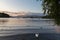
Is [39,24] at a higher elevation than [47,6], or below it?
below

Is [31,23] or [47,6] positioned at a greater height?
[47,6]

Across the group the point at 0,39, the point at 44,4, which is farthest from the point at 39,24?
the point at 44,4

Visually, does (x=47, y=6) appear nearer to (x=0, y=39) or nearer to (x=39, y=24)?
(x=0, y=39)

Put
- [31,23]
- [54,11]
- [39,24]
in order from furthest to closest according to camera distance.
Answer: [31,23] → [39,24] → [54,11]

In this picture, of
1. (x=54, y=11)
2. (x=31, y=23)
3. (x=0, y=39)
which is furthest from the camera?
(x=31, y=23)

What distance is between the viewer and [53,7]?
1.99 meters

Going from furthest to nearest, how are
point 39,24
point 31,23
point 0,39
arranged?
1. point 31,23
2. point 39,24
3. point 0,39

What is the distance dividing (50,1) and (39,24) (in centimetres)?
1166

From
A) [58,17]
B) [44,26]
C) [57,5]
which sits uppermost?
[57,5]

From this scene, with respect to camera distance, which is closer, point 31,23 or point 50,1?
point 50,1

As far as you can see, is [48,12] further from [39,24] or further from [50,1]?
[39,24]

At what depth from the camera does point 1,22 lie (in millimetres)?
→ 14734

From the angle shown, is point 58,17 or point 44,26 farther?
point 44,26

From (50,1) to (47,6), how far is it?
0.25 feet
